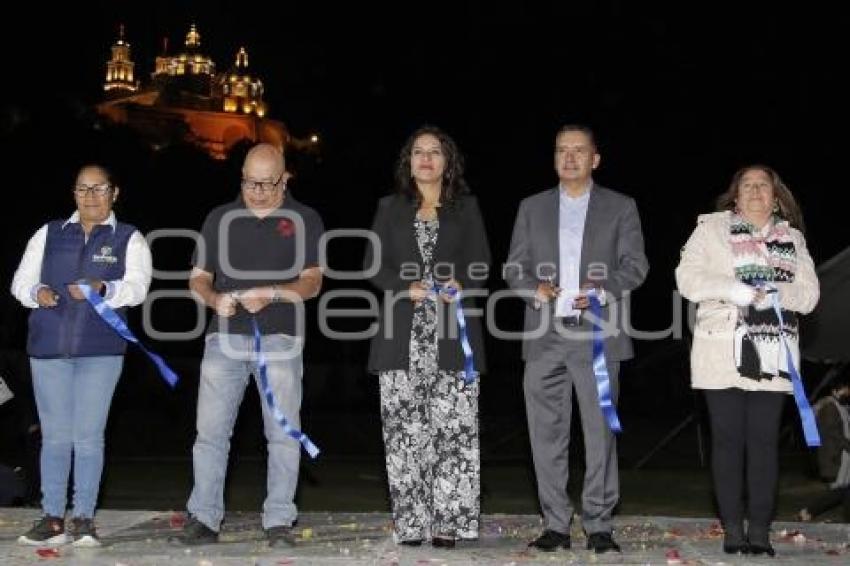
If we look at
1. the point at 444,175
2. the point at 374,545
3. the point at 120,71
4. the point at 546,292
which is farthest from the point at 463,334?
the point at 120,71

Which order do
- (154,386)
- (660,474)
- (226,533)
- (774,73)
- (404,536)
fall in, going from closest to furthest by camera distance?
(404,536)
(226,533)
(660,474)
(154,386)
(774,73)

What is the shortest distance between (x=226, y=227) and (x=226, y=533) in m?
1.62

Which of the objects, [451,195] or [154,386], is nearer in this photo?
[451,195]

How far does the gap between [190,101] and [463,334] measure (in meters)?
127

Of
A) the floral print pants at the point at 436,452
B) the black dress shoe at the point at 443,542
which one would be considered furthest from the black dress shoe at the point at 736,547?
the black dress shoe at the point at 443,542

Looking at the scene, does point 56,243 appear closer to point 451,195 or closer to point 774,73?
point 451,195

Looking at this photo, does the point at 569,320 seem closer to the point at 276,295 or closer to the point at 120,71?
the point at 276,295

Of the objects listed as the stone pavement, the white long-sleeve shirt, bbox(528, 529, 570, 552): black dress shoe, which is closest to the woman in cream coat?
the stone pavement

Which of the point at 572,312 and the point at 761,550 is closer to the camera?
the point at 761,550

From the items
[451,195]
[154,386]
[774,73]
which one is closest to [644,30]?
[774,73]

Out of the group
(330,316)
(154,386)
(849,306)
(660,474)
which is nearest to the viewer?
(849,306)

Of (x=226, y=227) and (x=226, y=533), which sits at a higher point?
(x=226, y=227)

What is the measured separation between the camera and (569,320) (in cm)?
696

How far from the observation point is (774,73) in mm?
42000
